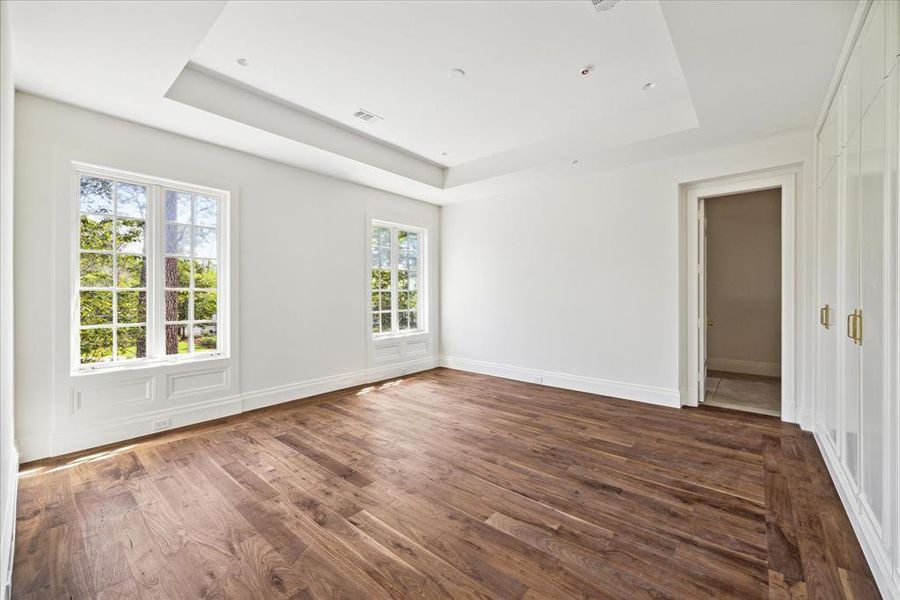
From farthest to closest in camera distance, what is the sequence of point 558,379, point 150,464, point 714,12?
point 558,379
point 150,464
point 714,12

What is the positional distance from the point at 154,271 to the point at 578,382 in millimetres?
4951

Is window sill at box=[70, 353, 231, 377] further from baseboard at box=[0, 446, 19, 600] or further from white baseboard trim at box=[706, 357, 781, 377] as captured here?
white baseboard trim at box=[706, 357, 781, 377]

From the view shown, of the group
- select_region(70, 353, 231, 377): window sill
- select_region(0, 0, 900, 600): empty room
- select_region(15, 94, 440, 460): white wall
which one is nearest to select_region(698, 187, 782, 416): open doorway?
select_region(0, 0, 900, 600): empty room

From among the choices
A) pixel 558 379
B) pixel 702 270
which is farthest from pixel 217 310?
pixel 702 270

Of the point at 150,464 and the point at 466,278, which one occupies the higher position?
the point at 466,278

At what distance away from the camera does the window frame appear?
3271 millimetres

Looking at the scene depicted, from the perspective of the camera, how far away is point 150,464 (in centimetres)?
299

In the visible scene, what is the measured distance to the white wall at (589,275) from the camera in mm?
4383

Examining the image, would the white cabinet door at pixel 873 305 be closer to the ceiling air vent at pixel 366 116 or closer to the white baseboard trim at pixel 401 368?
the ceiling air vent at pixel 366 116

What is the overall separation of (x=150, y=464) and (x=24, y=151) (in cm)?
262

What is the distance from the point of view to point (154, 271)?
3.70 m

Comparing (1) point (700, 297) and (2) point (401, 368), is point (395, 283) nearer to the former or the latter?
(2) point (401, 368)

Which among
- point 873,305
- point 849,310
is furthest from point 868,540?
point 849,310

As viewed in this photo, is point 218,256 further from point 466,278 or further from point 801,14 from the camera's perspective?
point 801,14
